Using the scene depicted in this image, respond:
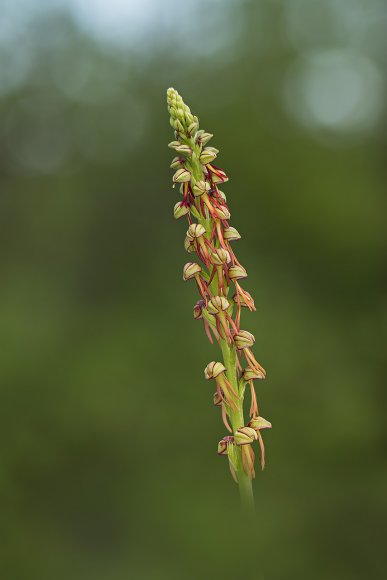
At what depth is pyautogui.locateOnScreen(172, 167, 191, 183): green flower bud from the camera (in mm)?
1100

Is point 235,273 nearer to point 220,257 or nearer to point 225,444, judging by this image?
point 220,257

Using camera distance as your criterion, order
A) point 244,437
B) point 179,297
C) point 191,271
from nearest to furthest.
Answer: point 244,437
point 191,271
point 179,297

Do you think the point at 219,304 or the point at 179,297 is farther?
the point at 179,297

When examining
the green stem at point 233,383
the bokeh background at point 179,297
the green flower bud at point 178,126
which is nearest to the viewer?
the green stem at point 233,383

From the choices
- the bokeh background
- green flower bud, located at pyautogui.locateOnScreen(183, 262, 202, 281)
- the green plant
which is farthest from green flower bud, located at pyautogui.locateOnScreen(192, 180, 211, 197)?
the bokeh background

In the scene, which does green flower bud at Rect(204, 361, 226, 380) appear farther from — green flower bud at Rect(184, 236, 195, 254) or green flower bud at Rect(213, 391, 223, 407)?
green flower bud at Rect(184, 236, 195, 254)

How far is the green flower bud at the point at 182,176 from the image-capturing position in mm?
1100

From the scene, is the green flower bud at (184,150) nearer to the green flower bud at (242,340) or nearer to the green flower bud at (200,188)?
the green flower bud at (200,188)

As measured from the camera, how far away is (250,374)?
1137 mm

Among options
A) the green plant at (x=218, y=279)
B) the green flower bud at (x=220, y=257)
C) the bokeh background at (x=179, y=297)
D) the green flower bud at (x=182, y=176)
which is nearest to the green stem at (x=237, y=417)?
the green plant at (x=218, y=279)

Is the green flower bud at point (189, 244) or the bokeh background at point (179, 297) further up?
the bokeh background at point (179, 297)

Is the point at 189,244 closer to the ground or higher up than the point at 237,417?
higher up

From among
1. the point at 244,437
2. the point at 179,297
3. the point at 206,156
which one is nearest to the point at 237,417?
the point at 244,437

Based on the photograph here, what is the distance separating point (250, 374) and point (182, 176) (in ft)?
1.02
